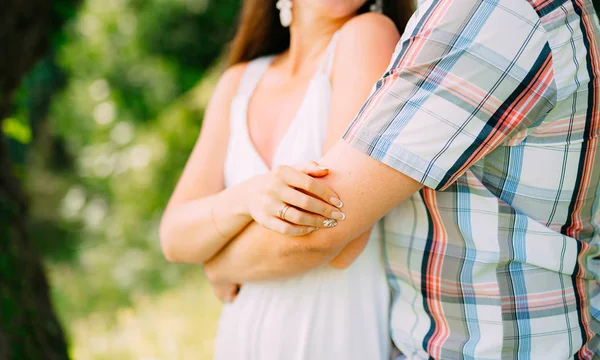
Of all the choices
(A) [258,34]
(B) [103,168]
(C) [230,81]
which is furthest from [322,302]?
(B) [103,168]

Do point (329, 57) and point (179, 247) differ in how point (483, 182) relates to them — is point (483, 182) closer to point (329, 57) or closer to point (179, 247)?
point (329, 57)

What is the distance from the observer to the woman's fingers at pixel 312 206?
127cm

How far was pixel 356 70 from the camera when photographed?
1.50 m

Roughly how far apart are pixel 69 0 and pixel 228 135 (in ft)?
6.05

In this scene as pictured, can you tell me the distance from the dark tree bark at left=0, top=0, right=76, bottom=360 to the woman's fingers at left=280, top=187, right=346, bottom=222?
1.74m

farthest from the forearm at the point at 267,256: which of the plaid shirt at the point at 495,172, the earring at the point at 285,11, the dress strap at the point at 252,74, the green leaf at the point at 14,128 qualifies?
the green leaf at the point at 14,128

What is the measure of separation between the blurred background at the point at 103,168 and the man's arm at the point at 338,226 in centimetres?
151

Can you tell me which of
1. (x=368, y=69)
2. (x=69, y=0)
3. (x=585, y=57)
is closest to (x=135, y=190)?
(x=69, y=0)

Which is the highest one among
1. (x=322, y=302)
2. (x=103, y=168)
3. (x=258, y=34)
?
(x=258, y=34)

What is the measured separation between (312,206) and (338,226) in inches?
3.2

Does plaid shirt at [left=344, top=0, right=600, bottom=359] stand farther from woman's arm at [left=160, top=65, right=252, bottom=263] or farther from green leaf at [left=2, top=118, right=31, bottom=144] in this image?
green leaf at [left=2, top=118, right=31, bottom=144]

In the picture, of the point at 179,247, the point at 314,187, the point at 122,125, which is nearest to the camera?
the point at 314,187

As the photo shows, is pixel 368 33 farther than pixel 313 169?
Yes

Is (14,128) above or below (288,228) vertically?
below
